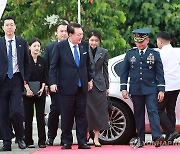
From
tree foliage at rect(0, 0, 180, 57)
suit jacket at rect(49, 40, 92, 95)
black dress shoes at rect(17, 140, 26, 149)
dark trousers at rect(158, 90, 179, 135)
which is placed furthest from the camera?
tree foliage at rect(0, 0, 180, 57)

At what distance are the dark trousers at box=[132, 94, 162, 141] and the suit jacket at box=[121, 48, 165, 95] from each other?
0.37 ft

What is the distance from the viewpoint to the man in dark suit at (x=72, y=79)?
12852mm

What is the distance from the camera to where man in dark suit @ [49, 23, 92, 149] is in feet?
42.2

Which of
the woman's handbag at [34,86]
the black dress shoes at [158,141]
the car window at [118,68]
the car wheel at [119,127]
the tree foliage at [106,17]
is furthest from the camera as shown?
the tree foliage at [106,17]

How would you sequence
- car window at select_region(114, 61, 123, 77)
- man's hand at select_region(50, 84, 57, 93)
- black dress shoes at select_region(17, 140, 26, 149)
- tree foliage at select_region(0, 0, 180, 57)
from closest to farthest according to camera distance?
man's hand at select_region(50, 84, 57, 93) < black dress shoes at select_region(17, 140, 26, 149) < car window at select_region(114, 61, 123, 77) < tree foliage at select_region(0, 0, 180, 57)

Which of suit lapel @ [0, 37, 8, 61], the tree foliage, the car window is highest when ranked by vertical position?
the tree foliage

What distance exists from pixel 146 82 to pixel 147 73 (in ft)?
0.46

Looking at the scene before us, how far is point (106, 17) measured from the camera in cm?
2695

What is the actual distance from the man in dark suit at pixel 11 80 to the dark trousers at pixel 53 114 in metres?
0.80

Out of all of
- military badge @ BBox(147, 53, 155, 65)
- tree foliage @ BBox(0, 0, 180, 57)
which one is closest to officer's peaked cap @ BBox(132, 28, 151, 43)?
military badge @ BBox(147, 53, 155, 65)

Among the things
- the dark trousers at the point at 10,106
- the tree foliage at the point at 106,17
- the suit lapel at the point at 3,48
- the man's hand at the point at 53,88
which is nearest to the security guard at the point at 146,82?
the man's hand at the point at 53,88

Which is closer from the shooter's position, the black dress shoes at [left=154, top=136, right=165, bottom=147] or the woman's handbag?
the black dress shoes at [left=154, top=136, right=165, bottom=147]

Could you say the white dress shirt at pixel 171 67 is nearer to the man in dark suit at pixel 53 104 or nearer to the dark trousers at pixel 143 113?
the dark trousers at pixel 143 113

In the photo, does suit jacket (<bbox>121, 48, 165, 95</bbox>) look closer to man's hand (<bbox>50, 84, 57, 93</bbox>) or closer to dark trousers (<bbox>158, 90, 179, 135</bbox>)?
dark trousers (<bbox>158, 90, 179, 135</bbox>)
